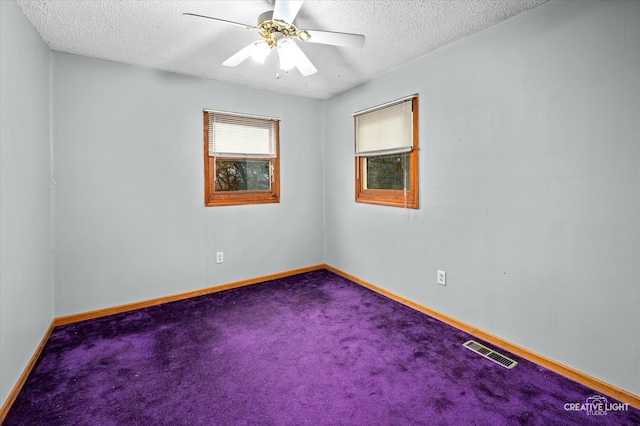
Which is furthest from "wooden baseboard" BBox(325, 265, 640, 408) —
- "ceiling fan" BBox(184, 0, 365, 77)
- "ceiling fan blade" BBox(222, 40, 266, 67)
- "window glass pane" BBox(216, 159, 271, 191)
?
"ceiling fan blade" BBox(222, 40, 266, 67)

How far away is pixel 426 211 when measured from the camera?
9.59 feet

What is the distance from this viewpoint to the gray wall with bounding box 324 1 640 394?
5.82 feet

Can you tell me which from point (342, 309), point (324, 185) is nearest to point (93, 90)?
point (324, 185)

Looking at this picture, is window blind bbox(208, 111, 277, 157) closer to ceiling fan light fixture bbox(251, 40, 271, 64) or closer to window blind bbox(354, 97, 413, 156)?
window blind bbox(354, 97, 413, 156)

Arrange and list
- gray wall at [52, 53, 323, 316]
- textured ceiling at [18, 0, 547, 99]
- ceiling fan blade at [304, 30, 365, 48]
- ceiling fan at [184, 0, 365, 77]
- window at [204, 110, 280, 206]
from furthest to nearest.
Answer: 1. window at [204, 110, 280, 206]
2. gray wall at [52, 53, 323, 316]
3. textured ceiling at [18, 0, 547, 99]
4. ceiling fan blade at [304, 30, 365, 48]
5. ceiling fan at [184, 0, 365, 77]

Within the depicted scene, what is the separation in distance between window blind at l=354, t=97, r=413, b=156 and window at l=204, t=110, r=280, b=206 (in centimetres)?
108

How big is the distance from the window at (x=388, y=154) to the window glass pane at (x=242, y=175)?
1164 millimetres

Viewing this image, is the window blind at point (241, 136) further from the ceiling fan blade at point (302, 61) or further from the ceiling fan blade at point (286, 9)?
the ceiling fan blade at point (286, 9)

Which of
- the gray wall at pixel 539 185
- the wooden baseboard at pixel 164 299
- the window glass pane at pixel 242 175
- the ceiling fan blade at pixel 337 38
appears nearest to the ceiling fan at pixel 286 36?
the ceiling fan blade at pixel 337 38

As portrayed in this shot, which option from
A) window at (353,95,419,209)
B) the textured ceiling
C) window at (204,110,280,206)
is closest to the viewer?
the textured ceiling

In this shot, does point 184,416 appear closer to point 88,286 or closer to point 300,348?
point 300,348

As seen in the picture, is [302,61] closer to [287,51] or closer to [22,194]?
[287,51]

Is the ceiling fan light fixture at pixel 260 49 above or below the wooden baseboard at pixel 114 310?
above

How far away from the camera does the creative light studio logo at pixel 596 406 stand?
1.68 m
